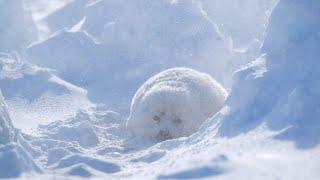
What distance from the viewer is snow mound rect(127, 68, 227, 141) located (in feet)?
18.2

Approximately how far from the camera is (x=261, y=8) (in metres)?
8.32

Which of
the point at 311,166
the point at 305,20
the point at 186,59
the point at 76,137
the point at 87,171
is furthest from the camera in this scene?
the point at 186,59

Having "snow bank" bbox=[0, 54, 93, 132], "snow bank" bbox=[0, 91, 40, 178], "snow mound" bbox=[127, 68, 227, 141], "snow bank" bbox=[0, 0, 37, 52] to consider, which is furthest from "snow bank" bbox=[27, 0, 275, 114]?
"snow bank" bbox=[0, 91, 40, 178]

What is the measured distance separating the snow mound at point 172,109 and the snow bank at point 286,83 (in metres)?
1.15

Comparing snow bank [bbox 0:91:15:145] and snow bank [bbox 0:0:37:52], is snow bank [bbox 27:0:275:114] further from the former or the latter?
snow bank [bbox 0:91:15:145]

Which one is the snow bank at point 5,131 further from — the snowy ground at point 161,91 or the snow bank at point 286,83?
the snow bank at point 286,83

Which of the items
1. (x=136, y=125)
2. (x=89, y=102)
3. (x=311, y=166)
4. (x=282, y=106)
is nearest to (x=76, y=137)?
(x=136, y=125)

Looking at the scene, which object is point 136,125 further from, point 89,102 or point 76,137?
point 89,102

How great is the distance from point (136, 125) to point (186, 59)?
2.04 m

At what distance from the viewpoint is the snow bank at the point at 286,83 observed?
3994 millimetres

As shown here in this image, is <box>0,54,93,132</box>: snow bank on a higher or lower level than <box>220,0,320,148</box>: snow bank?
higher


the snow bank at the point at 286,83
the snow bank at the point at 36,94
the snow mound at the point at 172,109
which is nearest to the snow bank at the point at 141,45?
the snow bank at the point at 36,94

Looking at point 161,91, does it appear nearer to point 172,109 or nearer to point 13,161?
point 172,109

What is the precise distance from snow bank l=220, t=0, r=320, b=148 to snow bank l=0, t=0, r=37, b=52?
493 centimetres
